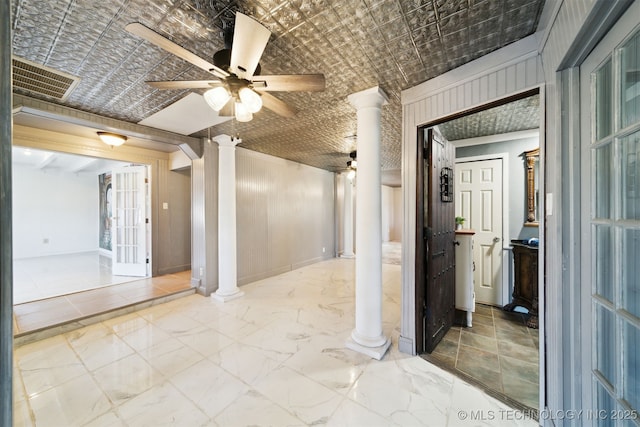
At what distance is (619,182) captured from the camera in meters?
0.96

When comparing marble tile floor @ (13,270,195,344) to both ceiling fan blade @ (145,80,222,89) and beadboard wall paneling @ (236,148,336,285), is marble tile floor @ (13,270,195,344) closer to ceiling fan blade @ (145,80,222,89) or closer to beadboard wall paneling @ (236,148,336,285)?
beadboard wall paneling @ (236,148,336,285)

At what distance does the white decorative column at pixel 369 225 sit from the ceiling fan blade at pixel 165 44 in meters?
1.30

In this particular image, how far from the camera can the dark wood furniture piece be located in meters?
2.72

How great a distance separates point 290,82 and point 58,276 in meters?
6.17

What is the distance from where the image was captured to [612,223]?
99 centimetres

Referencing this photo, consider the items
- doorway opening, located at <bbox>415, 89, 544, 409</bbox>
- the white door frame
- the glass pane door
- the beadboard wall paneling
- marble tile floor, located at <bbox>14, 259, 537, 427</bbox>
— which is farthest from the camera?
the beadboard wall paneling

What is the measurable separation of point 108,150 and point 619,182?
577 centimetres

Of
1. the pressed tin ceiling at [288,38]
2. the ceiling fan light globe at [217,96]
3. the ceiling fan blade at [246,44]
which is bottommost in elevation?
the ceiling fan light globe at [217,96]

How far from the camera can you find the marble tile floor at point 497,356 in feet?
5.89

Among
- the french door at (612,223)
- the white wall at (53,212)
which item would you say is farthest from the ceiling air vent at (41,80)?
the white wall at (53,212)

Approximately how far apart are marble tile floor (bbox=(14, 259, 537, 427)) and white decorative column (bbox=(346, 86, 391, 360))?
0.22 meters

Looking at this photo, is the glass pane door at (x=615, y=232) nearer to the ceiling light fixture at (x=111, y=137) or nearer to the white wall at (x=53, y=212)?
the ceiling light fixture at (x=111, y=137)

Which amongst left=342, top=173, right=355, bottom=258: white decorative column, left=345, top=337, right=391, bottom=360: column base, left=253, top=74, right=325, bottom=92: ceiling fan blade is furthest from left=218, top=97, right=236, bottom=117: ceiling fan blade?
left=342, top=173, right=355, bottom=258: white decorative column

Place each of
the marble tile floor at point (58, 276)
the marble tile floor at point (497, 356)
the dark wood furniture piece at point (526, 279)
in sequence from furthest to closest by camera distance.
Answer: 1. the marble tile floor at point (58, 276)
2. the dark wood furniture piece at point (526, 279)
3. the marble tile floor at point (497, 356)
